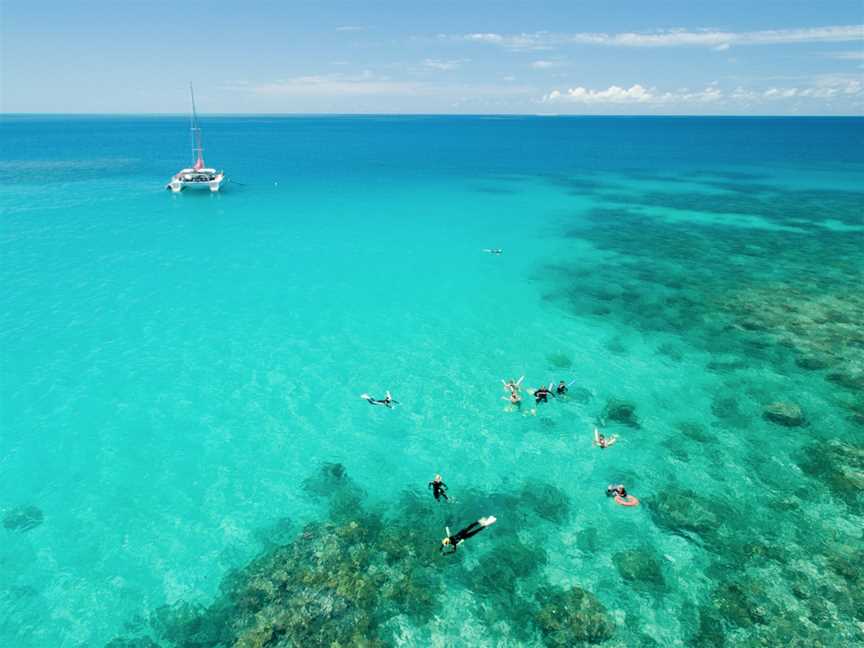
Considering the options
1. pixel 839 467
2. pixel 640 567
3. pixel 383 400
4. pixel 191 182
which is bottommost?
pixel 640 567

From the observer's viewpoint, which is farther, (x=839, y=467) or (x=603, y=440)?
(x=603, y=440)

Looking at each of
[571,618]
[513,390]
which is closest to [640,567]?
[571,618]

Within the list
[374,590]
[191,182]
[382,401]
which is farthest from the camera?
[191,182]

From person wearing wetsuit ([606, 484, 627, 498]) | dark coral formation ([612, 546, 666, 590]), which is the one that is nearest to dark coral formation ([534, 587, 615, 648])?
dark coral formation ([612, 546, 666, 590])

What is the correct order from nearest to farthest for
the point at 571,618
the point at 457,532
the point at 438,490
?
1. the point at 571,618
2. the point at 457,532
3. the point at 438,490

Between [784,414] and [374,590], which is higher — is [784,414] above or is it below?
above

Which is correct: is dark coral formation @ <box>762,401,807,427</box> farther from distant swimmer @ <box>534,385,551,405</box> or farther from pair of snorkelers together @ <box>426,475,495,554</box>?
pair of snorkelers together @ <box>426,475,495,554</box>

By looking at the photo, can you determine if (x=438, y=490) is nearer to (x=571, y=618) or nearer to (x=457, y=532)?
(x=457, y=532)
